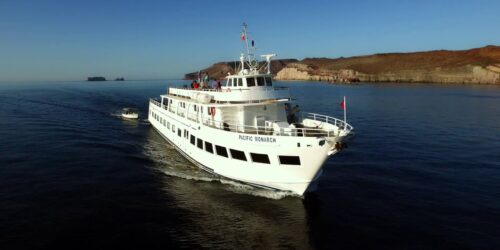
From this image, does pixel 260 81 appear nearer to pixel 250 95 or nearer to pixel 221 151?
pixel 250 95

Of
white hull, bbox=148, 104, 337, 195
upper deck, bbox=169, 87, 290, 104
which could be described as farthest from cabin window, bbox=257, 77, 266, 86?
white hull, bbox=148, 104, 337, 195

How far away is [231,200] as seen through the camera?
25641 millimetres

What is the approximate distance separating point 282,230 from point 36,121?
50.4m

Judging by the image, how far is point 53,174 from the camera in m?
30.2

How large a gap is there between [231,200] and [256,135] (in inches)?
213

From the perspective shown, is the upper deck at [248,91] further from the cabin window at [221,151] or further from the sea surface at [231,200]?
the sea surface at [231,200]

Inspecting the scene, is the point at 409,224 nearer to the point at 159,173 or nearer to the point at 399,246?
the point at 399,246

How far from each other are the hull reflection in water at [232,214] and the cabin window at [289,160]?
119 inches

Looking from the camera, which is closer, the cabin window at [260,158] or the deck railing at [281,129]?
the deck railing at [281,129]

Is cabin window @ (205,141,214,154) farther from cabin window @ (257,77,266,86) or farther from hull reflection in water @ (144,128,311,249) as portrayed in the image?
cabin window @ (257,77,266,86)

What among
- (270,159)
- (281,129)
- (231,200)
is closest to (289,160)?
(270,159)

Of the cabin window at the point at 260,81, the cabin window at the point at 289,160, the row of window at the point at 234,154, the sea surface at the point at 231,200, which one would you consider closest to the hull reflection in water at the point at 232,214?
the sea surface at the point at 231,200

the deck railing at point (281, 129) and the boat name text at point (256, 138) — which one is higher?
the deck railing at point (281, 129)

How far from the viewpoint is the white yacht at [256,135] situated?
24.1 meters
